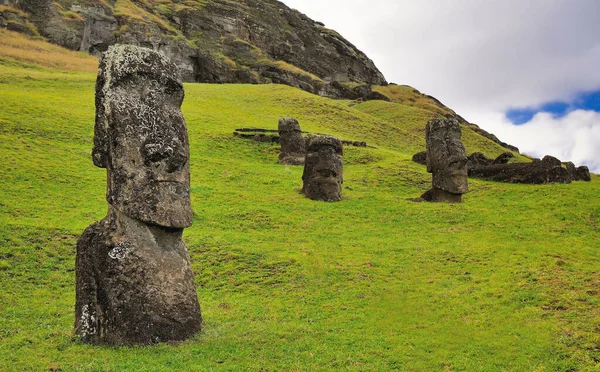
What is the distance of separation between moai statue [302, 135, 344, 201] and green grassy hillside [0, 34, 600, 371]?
754mm

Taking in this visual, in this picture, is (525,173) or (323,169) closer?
(323,169)

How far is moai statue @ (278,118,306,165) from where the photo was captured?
3400 centimetres

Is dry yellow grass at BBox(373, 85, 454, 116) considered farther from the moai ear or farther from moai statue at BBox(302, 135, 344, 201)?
the moai ear

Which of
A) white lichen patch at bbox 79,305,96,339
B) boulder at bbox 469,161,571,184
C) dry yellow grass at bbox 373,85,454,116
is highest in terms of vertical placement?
dry yellow grass at bbox 373,85,454,116

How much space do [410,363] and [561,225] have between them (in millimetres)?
13797

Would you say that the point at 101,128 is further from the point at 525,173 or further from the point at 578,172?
the point at 578,172

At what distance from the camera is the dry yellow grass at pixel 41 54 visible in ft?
178

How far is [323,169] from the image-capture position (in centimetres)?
2461

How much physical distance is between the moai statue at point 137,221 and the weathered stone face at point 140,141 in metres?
0.02

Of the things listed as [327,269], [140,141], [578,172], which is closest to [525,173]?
[578,172]

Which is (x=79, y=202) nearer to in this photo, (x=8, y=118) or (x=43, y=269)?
(x=43, y=269)

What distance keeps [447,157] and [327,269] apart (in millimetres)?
12268

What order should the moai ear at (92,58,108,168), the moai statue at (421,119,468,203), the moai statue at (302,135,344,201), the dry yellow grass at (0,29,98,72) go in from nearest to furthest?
the moai ear at (92,58,108,168)
the moai statue at (302,135,344,201)
the moai statue at (421,119,468,203)
the dry yellow grass at (0,29,98,72)

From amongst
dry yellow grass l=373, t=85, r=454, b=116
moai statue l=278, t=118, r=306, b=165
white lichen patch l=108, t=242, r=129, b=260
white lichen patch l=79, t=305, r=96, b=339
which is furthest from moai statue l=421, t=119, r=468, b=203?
dry yellow grass l=373, t=85, r=454, b=116
